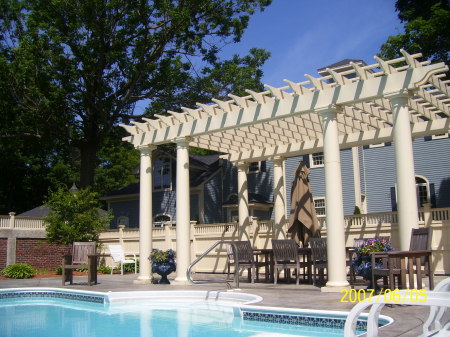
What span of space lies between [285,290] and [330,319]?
372cm

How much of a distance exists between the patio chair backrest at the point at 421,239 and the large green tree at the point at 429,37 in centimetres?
1881

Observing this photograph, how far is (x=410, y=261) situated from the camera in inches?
293

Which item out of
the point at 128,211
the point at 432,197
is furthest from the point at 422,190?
the point at 128,211

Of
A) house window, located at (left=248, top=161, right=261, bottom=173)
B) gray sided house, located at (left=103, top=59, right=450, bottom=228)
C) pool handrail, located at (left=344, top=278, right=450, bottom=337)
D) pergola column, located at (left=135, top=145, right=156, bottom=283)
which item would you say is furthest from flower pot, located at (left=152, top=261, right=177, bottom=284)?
house window, located at (left=248, top=161, right=261, bottom=173)

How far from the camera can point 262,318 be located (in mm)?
7402

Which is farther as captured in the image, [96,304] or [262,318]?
[96,304]

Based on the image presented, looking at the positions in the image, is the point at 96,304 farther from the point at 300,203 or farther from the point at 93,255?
the point at 300,203

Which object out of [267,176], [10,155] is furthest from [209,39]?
[10,155]

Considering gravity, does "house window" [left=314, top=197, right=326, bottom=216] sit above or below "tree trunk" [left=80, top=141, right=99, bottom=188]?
below

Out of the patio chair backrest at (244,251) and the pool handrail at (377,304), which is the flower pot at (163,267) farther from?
the pool handrail at (377,304)

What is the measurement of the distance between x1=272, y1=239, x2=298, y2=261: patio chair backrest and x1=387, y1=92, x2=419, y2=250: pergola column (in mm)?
2666

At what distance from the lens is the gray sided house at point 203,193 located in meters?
25.7

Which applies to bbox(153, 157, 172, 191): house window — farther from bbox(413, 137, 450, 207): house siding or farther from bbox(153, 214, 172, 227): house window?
bbox(413, 137, 450, 207): house siding

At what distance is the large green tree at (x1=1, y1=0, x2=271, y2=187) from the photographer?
76.0 ft
